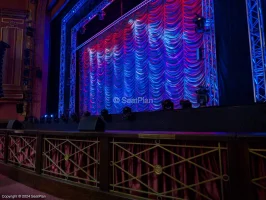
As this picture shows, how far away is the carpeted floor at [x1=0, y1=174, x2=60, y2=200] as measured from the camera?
87.8 inches

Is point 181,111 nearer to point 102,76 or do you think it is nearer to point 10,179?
point 10,179

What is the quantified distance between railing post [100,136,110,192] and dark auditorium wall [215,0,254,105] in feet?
8.13

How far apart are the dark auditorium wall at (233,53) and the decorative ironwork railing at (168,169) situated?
2320 millimetres

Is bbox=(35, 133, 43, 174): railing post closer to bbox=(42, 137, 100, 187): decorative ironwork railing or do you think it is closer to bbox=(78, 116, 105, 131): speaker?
bbox=(42, 137, 100, 187): decorative ironwork railing

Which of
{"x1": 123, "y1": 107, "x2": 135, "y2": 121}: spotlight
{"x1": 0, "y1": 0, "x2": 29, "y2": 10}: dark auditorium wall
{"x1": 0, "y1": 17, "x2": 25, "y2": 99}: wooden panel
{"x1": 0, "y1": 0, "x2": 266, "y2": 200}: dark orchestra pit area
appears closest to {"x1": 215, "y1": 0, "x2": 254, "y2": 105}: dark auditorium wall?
{"x1": 0, "y1": 0, "x2": 266, "y2": 200}: dark orchestra pit area

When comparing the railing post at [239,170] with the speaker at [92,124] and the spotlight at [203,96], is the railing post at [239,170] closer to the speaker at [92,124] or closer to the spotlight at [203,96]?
the speaker at [92,124]

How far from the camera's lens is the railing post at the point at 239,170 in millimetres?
1196

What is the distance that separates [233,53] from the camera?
360cm

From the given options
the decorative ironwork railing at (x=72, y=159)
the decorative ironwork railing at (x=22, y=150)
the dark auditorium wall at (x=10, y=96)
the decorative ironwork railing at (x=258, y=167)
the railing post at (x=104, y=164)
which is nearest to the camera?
the decorative ironwork railing at (x=258, y=167)

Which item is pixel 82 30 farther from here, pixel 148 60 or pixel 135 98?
pixel 135 98

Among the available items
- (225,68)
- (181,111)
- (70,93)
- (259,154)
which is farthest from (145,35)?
(259,154)

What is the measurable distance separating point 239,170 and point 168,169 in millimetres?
496

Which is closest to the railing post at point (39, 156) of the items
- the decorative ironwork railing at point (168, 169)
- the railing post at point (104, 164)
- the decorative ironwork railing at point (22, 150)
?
the decorative ironwork railing at point (22, 150)

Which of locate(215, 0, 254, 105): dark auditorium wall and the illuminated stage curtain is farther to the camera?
the illuminated stage curtain
